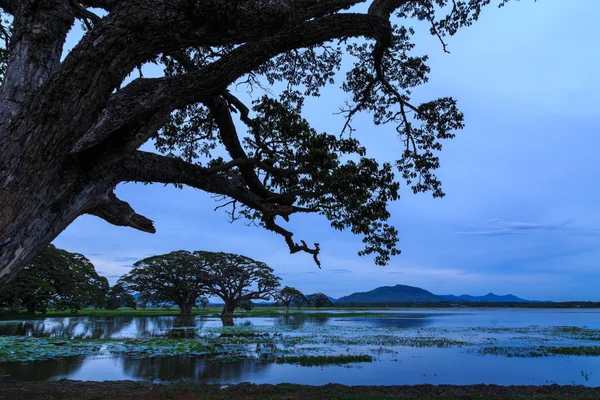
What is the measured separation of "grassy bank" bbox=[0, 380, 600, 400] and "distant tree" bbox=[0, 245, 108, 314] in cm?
2981

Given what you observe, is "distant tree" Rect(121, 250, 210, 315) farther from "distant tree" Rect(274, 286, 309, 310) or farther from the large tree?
the large tree

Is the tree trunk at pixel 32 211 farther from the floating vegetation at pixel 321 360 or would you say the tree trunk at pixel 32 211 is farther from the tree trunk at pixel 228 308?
the tree trunk at pixel 228 308

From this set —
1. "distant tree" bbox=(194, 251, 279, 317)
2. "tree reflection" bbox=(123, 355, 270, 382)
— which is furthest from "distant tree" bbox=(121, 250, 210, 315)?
"tree reflection" bbox=(123, 355, 270, 382)

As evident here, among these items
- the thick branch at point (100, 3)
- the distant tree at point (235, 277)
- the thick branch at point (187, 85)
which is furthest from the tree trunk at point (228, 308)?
the thick branch at point (187, 85)

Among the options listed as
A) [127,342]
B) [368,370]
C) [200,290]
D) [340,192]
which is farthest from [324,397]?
[200,290]

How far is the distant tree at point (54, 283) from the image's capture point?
35.9 metres

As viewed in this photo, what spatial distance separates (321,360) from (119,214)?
37.6 feet

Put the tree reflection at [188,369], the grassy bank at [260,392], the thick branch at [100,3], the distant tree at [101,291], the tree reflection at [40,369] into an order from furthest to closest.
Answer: the distant tree at [101,291], the tree reflection at [188,369], the tree reflection at [40,369], the grassy bank at [260,392], the thick branch at [100,3]

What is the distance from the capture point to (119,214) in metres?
6.55

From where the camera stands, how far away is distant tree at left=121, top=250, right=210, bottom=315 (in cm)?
5238

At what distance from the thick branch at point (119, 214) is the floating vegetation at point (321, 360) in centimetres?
1007

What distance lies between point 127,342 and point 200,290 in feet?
109

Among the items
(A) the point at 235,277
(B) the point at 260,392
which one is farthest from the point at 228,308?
(B) the point at 260,392

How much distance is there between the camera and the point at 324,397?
8.82 metres
